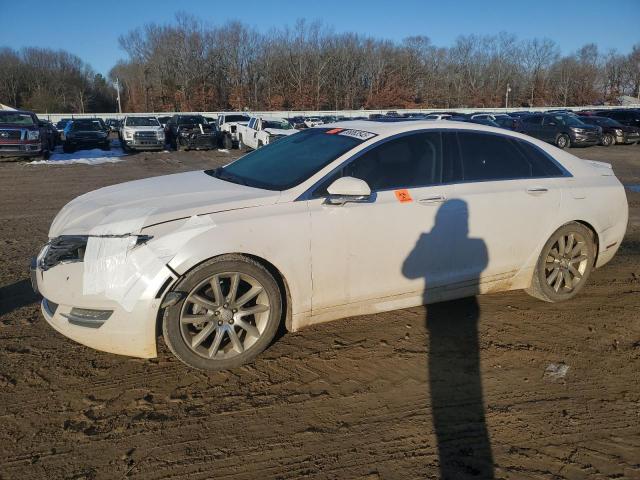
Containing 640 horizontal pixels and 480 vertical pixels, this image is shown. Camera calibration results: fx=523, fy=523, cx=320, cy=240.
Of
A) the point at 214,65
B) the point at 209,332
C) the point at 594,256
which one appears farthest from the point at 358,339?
the point at 214,65

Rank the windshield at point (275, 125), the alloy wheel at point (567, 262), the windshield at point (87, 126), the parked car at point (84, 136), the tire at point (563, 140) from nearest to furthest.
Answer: the alloy wheel at point (567, 262)
the parked car at point (84, 136)
the windshield at point (87, 126)
the windshield at point (275, 125)
the tire at point (563, 140)

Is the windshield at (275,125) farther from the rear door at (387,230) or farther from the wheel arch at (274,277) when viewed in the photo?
the wheel arch at (274,277)

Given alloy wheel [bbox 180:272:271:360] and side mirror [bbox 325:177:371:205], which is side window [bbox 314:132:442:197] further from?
alloy wheel [bbox 180:272:271:360]

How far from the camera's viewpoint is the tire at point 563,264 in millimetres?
4645

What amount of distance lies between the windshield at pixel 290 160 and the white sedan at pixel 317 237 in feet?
Answer: 0.06

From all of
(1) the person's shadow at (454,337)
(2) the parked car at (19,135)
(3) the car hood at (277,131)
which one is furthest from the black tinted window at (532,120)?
(1) the person's shadow at (454,337)

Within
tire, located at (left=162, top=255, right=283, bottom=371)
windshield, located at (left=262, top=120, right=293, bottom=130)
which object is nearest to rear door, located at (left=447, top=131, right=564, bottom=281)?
tire, located at (left=162, top=255, right=283, bottom=371)

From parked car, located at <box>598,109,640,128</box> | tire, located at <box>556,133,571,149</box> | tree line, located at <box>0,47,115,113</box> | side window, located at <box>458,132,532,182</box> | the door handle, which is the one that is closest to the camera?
the door handle

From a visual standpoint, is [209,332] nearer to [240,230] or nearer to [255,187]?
[240,230]

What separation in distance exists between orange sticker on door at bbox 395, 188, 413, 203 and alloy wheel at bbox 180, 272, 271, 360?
1.23 meters

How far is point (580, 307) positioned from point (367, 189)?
2.51m

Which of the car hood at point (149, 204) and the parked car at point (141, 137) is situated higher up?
the parked car at point (141, 137)

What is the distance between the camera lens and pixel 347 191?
11.6 ft

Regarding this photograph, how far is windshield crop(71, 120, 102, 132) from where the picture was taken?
2389 centimetres
